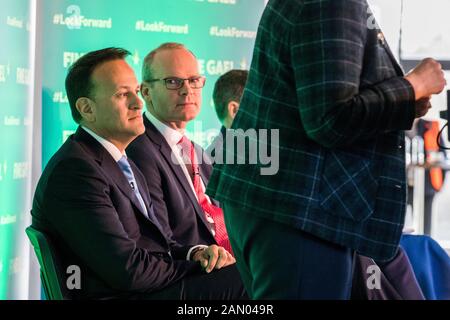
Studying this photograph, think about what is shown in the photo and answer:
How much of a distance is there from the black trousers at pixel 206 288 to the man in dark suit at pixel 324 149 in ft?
3.42

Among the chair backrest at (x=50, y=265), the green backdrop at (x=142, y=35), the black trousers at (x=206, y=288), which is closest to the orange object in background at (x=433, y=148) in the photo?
the green backdrop at (x=142, y=35)

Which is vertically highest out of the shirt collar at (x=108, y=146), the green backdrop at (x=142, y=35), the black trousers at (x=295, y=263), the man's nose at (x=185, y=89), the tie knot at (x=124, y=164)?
the green backdrop at (x=142, y=35)

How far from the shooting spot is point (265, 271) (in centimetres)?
157

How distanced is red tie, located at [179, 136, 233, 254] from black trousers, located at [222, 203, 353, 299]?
1772mm

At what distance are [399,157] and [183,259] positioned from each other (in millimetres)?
1403

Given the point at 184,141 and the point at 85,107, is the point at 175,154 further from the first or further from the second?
the point at 85,107

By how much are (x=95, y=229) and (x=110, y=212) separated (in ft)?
0.30

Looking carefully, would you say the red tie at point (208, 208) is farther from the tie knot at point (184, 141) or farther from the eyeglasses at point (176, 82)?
the eyeglasses at point (176, 82)

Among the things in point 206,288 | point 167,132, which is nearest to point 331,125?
point 206,288

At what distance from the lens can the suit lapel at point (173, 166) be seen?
10.7ft

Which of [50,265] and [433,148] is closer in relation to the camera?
[50,265]

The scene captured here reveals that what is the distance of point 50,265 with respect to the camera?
232 centimetres

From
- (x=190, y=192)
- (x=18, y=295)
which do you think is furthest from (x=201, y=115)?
(x=18, y=295)
